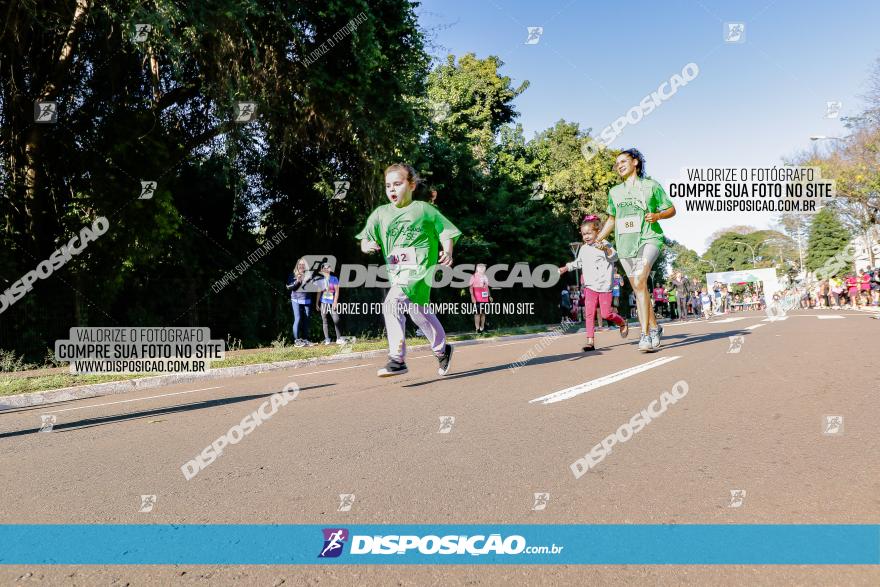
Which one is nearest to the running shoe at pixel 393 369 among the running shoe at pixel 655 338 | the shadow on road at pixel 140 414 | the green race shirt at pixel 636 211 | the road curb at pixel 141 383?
the shadow on road at pixel 140 414

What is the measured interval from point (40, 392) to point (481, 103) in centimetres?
2638

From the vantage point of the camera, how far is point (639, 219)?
8.98 metres

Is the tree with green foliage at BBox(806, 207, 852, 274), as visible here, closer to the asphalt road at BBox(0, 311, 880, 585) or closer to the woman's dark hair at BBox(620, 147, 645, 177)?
the woman's dark hair at BBox(620, 147, 645, 177)

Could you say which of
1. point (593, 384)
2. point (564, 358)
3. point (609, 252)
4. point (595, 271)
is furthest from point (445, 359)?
point (609, 252)

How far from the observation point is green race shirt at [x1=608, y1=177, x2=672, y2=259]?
885 cm

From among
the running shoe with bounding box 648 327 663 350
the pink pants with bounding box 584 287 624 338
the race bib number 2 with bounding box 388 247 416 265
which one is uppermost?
the race bib number 2 with bounding box 388 247 416 265

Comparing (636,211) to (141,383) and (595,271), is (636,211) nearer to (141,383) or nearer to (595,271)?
(595,271)

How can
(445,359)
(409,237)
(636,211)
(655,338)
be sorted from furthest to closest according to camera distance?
(655,338) < (636,211) < (445,359) < (409,237)

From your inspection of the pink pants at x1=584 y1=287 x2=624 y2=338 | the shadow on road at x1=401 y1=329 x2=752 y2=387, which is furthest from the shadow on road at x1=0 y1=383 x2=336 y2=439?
the pink pants at x1=584 y1=287 x2=624 y2=338

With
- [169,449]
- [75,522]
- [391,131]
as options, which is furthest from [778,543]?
[391,131]

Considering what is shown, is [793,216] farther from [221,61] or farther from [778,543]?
[778,543]

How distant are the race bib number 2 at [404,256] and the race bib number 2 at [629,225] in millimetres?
3593

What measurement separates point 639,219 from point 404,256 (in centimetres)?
379

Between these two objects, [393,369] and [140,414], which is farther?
[393,369]
